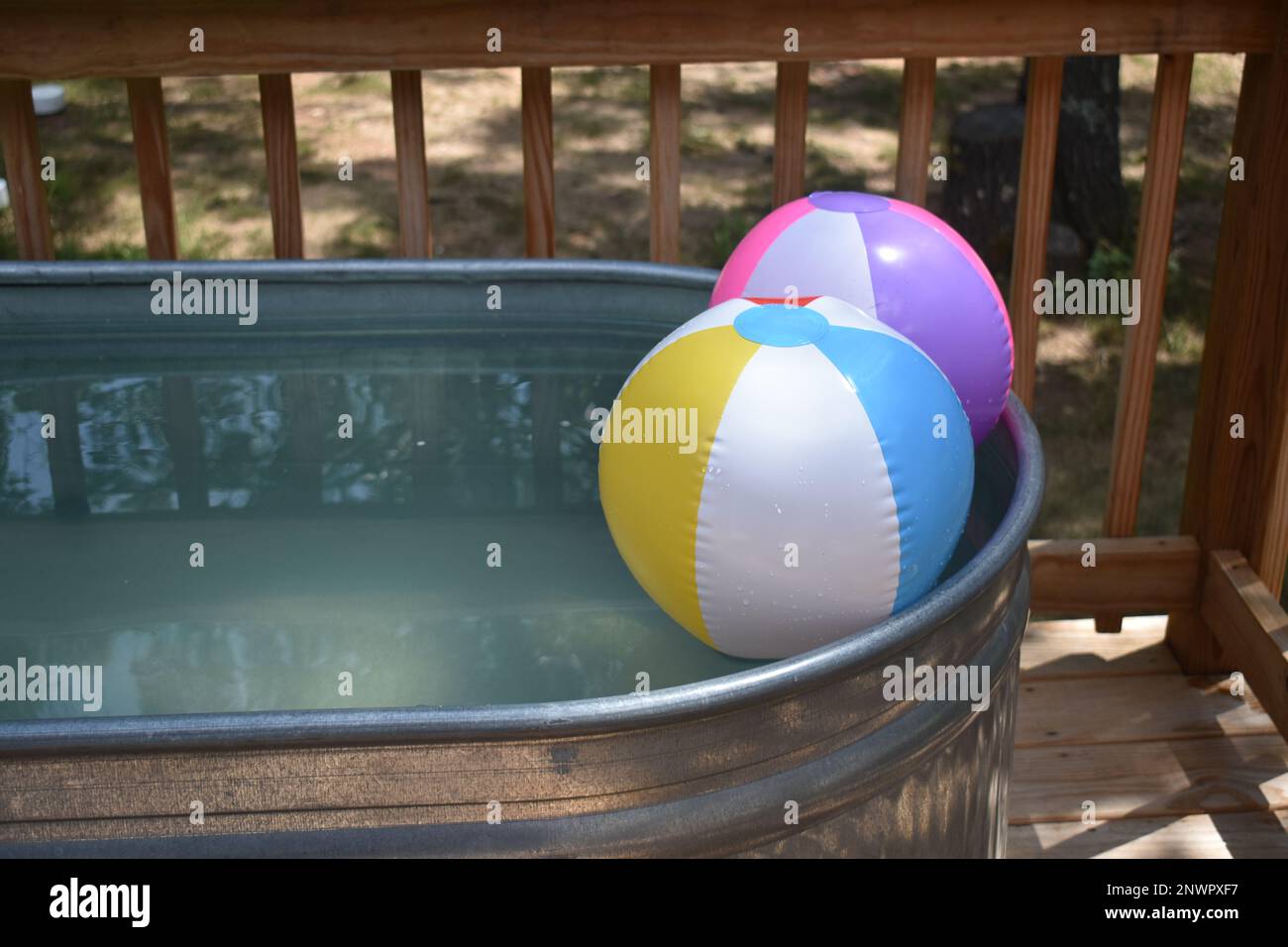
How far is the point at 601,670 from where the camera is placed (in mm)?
1629

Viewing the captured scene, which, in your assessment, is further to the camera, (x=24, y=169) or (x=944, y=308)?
(x=24, y=169)

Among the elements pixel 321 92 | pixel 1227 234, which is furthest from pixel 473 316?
pixel 321 92


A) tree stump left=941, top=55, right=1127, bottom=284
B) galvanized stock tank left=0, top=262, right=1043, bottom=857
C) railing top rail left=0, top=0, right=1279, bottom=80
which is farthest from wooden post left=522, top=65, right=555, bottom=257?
tree stump left=941, top=55, right=1127, bottom=284

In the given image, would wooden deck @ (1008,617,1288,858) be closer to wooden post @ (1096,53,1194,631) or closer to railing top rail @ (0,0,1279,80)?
wooden post @ (1096,53,1194,631)

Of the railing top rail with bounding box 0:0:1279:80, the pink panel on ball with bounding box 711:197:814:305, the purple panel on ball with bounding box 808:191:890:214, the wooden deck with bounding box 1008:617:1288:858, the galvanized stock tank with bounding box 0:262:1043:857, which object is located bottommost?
the wooden deck with bounding box 1008:617:1288:858

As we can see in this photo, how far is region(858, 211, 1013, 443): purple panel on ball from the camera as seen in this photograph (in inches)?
69.7

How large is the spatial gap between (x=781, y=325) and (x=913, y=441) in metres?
0.20

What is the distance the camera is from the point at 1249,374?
247cm

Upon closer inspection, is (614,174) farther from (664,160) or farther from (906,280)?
(906,280)

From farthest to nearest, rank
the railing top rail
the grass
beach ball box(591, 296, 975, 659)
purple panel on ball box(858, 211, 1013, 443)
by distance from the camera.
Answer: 1. the grass
2. the railing top rail
3. purple panel on ball box(858, 211, 1013, 443)
4. beach ball box(591, 296, 975, 659)

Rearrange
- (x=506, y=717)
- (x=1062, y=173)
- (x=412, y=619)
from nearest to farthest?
1. (x=506, y=717)
2. (x=412, y=619)
3. (x=1062, y=173)

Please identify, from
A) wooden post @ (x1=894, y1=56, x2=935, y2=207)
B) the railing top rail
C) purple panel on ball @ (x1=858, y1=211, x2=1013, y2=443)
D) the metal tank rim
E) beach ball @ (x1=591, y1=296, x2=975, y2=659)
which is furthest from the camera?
wooden post @ (x1=894, y1=56, x2=935, y2=207)

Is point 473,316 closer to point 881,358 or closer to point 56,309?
point 56,309

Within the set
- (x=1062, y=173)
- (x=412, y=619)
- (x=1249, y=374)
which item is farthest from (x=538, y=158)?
(x=1062, y=173)
